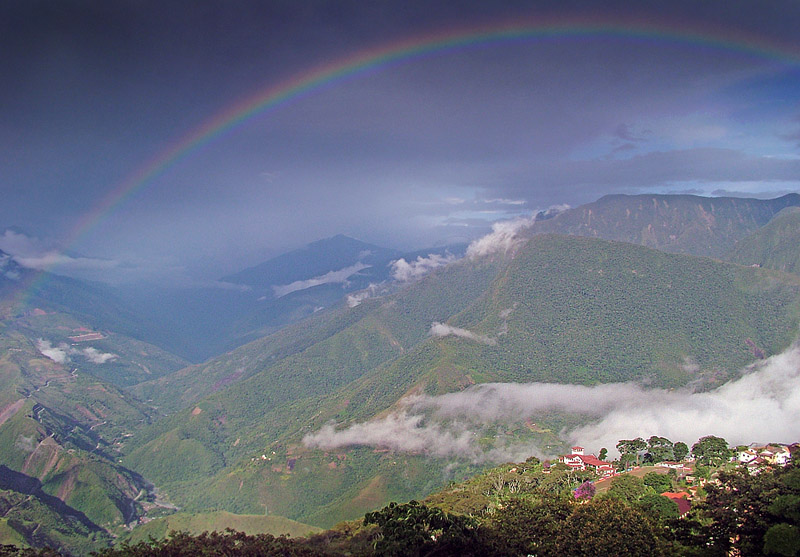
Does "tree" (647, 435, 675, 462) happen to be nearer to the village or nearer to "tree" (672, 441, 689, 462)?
the village

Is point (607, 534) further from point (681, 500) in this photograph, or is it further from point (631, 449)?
point (631, 449)

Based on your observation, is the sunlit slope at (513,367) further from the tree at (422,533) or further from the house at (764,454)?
the tree at (422,533)

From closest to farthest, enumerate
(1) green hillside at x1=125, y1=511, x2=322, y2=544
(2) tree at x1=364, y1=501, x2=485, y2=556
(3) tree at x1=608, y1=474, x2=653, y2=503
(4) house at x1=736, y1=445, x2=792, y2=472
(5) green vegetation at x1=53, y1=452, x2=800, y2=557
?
1. (5) green vegetation at x1=53, y1=452, x2=800, y2=557
2. (2) tree at x1=364, y1=501, x2=485, y2=556
3. (3) tree at x1=608, y1=474, x2=653, y2=503
4. (4) house at x1=736, y1=445, x2=792, y2=472
5. (1) green hillside at x1=125, y1=511, x2=322, y2=544

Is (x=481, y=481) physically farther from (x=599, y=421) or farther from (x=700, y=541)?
(x=599, y=421)

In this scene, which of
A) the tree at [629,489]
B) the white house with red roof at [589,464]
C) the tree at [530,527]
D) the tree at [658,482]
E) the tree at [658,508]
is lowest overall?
the white house with red roof at [589,464]

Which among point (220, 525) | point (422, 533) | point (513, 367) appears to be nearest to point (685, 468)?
point (422, 533)

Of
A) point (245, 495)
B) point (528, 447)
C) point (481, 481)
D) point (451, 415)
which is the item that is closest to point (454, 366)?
point (451, 415)

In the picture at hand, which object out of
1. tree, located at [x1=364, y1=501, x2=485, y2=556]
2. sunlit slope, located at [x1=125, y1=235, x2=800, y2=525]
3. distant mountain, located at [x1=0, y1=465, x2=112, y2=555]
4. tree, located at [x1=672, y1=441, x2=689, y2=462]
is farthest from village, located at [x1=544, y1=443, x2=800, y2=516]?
distant mountain, located at [x1=0, y1=465, x2=112, y2=555]

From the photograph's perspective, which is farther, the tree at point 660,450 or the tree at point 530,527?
the tree at point 660,450

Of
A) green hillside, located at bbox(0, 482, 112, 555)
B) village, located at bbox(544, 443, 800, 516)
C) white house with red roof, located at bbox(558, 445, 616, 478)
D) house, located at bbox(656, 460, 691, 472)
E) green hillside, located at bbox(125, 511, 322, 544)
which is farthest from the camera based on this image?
green hillside, located at bbox(0, 482, 112, 555)

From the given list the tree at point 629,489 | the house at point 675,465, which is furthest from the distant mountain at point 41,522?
the house at point 675,465
